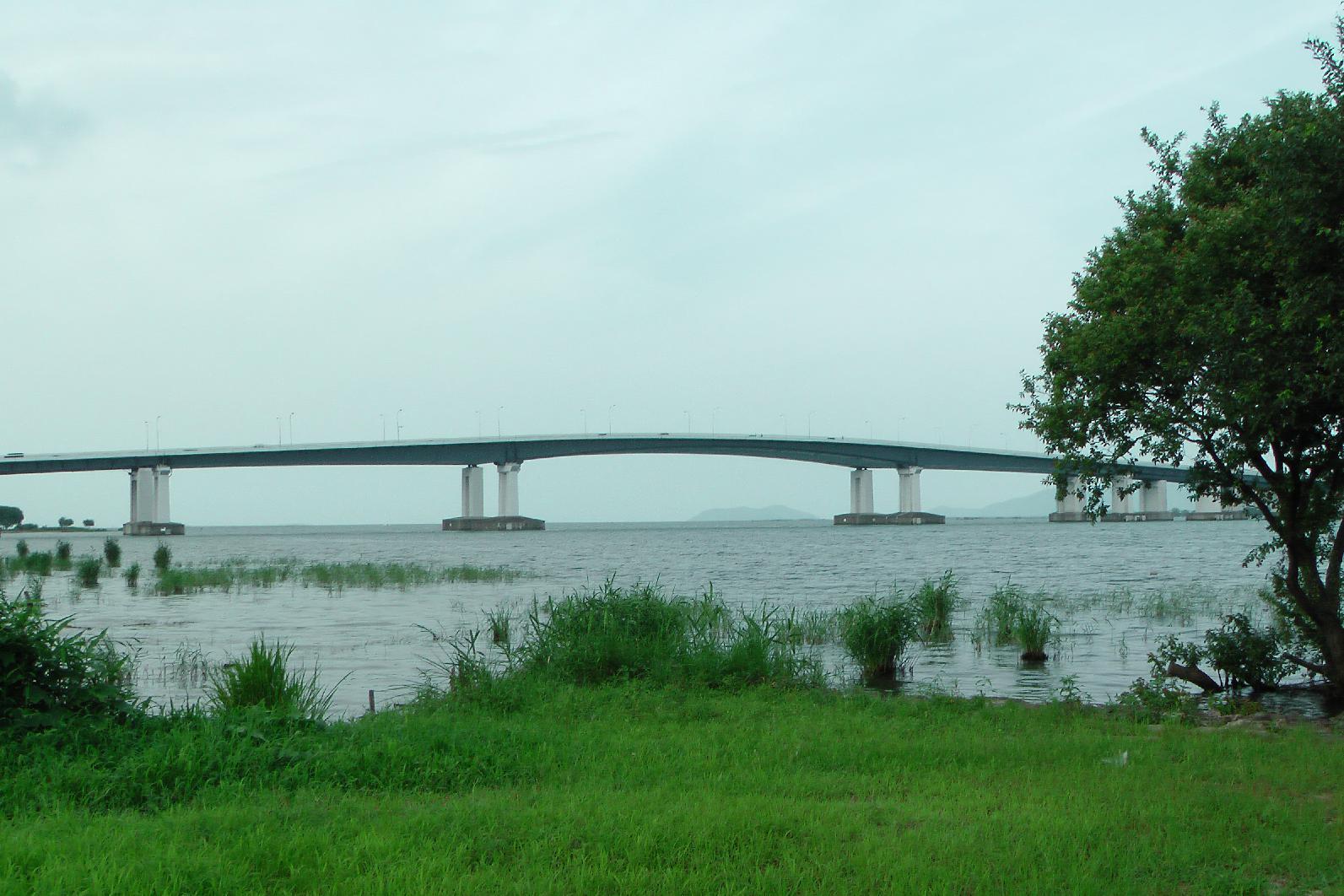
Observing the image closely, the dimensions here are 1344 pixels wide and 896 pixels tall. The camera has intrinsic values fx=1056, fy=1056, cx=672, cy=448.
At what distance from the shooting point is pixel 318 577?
138 ft

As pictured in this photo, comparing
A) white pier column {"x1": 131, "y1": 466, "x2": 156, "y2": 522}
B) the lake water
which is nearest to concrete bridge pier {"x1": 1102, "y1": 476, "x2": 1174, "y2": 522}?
the lake water

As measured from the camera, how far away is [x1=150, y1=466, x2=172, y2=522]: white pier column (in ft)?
345

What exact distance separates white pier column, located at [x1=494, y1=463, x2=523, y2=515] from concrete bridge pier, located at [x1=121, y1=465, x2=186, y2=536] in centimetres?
3317

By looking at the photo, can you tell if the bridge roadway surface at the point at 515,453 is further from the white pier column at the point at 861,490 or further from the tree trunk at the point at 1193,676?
the tree trunk at the point at 1193,676

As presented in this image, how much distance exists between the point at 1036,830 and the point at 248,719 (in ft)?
20.8

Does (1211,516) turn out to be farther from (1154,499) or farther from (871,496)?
(871,496)

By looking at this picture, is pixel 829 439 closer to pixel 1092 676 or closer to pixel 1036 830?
pixel 1092 676

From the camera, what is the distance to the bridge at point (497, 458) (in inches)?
3915

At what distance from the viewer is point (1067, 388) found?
14.3 meters

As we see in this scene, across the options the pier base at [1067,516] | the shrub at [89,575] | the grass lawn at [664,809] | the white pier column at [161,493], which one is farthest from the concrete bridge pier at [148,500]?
the pier base at [1067,516]

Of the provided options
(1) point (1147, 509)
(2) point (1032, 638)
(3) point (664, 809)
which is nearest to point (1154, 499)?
(1) point (1147, 509)

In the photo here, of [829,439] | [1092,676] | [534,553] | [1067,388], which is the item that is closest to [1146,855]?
[1067,388]

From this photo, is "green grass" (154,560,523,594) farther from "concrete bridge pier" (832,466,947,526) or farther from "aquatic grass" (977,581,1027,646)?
"concrete bridge pier" (832,466,947,526)

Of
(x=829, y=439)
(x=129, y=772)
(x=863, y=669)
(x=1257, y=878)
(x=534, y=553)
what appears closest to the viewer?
(x=1257, y=878)
